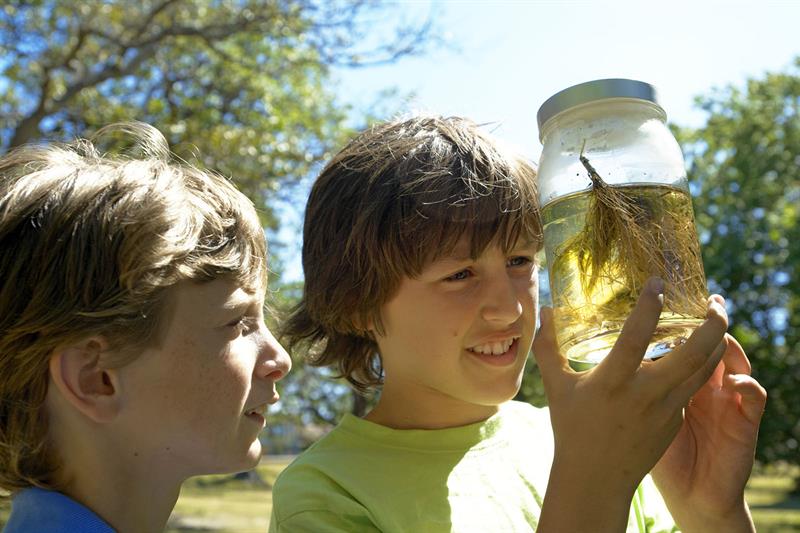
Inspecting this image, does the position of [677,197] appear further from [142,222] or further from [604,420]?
[142,222]

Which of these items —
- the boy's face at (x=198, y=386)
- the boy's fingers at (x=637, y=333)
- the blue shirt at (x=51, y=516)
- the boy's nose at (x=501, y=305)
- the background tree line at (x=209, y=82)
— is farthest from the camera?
the background tree line at (x=209, y=82)

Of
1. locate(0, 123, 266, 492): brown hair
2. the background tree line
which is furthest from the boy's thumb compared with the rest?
the background tree line

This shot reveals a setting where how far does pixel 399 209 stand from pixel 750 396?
3.08ft

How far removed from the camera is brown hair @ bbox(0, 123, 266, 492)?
168cm

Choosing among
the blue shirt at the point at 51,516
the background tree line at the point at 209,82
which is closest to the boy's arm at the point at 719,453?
the blue shirt at the point at 51,516

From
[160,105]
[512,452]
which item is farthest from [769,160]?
[512,452]

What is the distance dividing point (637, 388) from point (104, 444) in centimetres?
107

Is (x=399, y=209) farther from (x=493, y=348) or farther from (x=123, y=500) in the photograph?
(x=123, y=500)

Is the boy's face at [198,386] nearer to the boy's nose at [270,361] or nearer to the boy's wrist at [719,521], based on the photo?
the boy's nose at [270,361]

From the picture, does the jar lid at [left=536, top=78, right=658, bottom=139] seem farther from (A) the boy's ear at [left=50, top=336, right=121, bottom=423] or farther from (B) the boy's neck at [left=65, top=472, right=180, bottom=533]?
(B) the boy's neck at [left=65, top=472, right=180, bottom=533]

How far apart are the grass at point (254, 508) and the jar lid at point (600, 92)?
11127 mm

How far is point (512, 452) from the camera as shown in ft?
7.13

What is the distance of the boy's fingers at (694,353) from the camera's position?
145 cm

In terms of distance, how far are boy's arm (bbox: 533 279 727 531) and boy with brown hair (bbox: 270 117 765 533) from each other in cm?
4
